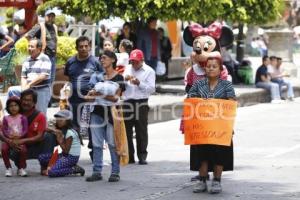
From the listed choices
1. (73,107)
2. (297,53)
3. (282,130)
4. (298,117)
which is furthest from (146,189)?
(297,53)

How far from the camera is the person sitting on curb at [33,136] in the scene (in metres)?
13.1

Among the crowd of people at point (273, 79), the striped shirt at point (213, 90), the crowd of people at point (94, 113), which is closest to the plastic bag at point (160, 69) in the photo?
the crowd of people at point (273, 79)

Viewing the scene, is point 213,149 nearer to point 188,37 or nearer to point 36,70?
point 188,37

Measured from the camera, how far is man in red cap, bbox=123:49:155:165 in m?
14.4

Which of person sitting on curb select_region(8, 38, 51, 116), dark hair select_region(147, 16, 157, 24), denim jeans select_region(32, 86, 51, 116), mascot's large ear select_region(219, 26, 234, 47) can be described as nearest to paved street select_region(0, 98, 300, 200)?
denim jeans select_region(32, 86, 51, 116)

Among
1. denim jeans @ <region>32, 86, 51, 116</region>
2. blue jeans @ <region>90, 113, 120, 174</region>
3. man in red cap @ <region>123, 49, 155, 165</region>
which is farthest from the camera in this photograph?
denim jeans @ <region>32, 86, 51, 116</region>

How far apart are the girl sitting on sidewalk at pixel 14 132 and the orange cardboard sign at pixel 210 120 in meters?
2.41

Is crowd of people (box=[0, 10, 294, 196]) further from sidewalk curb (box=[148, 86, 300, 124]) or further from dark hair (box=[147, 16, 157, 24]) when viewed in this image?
dark hair (box=[147, 16, 157, 24])

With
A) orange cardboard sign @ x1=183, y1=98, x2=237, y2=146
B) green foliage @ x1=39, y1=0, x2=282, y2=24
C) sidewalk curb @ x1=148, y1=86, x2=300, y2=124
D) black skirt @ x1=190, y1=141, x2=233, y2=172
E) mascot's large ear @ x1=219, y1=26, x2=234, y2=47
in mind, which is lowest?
sidewalk curb @ x1=148, y1=86, x2=300, y2=124

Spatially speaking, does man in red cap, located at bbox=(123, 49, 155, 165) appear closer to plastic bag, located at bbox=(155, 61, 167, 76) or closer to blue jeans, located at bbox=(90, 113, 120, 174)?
blue jeans, located at bbox=(90, 113, 120, 174)

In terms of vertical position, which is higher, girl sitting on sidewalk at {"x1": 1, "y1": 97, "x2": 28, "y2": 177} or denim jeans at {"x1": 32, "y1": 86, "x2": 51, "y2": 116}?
denim jeans at {"x1": 32, "y1": 86, "x2": 51, "y2": 116}

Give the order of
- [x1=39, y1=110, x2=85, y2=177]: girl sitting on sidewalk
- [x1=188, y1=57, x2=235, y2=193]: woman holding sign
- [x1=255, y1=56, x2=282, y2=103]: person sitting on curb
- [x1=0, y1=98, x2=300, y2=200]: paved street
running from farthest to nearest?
[x1=255, y1=56, x2=282, y2=103]: person sitting on curb
[x1=39, y1=110, x2=85, y2=177]: girl sitting on sidewalk
[x1=188, y1=57, x2=235, y2=193]: woman holding sign
[x1=0, y1=98, x2=300, y2=200]: paved street

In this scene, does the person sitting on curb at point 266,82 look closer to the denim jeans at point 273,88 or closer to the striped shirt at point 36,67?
the denim jeans at point 273,88

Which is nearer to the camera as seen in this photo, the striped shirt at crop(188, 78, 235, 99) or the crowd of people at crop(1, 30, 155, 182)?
the striped shirt at crop(188, 78, 235, 99)
